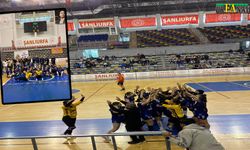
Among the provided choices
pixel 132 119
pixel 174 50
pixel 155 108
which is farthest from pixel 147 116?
pixel 174 50

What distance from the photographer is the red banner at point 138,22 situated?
91.7ft

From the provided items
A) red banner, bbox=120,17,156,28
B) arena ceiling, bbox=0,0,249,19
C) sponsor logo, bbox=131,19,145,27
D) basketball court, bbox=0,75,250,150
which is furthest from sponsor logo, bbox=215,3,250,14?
arena ceiling, bbox=0,0,249,19

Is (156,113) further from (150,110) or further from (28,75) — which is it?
(28,75)

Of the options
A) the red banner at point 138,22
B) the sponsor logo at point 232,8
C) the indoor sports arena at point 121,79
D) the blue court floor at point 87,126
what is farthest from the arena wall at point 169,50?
the blue court floor at point 87,126

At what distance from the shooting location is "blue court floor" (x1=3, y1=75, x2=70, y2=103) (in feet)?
10.8

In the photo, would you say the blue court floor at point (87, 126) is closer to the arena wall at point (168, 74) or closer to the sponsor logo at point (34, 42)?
the sponsor logo at point (34, 42)

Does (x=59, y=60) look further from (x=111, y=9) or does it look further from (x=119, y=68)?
(x=111, y=9)

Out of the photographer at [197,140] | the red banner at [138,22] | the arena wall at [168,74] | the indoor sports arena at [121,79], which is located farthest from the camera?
the arena wall at [168,74]

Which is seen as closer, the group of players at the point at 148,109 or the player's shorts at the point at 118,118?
the group of players at the point at 148,109

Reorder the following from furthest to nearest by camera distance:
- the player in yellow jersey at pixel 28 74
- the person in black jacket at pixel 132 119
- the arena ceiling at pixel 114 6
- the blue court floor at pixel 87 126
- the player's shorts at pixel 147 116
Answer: the arena ceiling at pixel 114 6
the blue court floor at pixel 87 126
the player's shorts at pixel 147 116
the person in black jacket at pixel 132 119
the player in yellow jersey at pixel 28 74

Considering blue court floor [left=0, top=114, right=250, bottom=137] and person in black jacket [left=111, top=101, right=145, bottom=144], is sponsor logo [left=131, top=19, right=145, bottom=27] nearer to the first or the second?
blue court floor [left=0, top=114, right=250, bottom=137]

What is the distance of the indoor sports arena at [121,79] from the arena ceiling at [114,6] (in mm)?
133

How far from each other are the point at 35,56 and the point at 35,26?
35 cm

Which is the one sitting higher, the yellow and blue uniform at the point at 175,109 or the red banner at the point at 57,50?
the red banner at the point at 57,50
